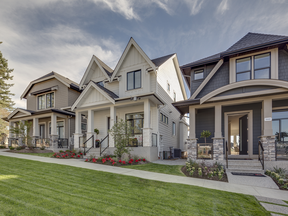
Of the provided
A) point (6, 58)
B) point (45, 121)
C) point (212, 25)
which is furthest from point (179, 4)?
point (6, 58)

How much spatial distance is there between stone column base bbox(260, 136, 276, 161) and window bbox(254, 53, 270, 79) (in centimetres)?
365

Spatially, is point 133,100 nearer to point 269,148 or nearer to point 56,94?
point 269,148

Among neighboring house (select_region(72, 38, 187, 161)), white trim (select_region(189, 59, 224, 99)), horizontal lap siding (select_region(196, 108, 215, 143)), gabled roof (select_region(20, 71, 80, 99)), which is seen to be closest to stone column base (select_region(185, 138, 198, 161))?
horizontal lap siding (select_region(196, 108, 215, 143))

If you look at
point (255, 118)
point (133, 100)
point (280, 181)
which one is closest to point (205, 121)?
point (255, 118)

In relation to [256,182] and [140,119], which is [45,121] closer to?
[140,119]

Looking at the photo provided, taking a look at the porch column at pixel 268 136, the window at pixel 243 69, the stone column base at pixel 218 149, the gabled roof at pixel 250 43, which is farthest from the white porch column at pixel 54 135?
the porch column at pixel 268 136

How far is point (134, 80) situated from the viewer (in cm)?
1260

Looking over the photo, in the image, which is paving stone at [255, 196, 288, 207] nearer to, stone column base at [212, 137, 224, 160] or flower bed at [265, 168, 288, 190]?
flower bed at [265, 168, 288, 190]

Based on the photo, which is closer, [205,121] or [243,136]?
[243,136]

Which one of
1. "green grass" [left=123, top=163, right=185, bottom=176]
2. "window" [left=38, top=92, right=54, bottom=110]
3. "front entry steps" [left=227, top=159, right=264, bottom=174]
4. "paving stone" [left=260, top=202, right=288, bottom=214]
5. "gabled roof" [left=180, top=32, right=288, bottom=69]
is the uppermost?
"gabled roof" [left=180, top=32, right=288, bottom=69]

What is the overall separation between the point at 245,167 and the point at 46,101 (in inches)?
743

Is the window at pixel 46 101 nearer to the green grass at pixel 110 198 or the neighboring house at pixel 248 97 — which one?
the green grass at pixel 110 198

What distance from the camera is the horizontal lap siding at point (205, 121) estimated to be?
34.1 ft

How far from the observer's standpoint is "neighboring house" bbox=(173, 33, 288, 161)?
7840mm
